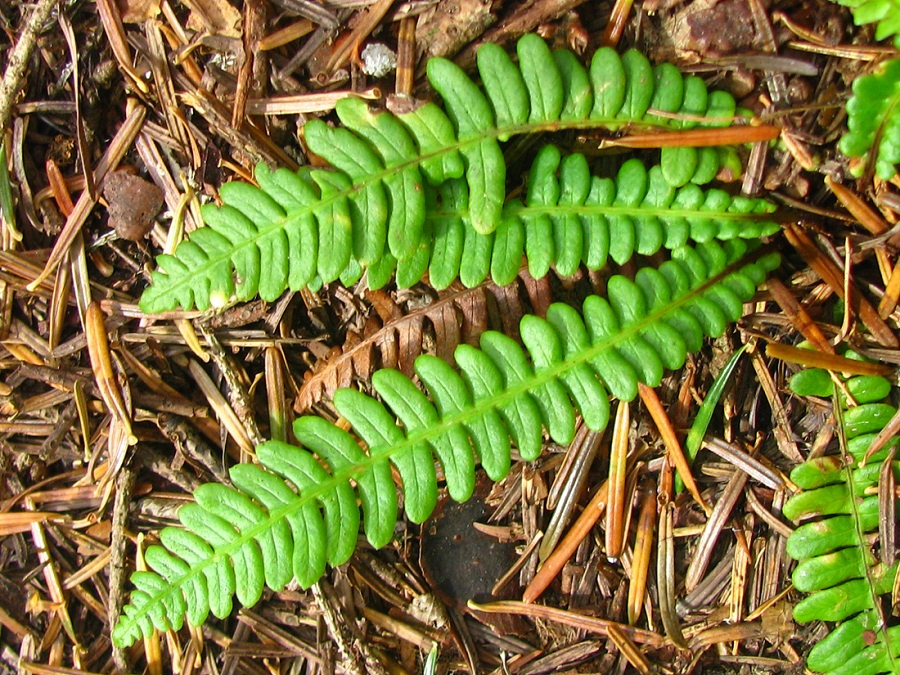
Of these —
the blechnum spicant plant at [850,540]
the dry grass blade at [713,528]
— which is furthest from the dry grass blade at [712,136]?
the dry grass blade at [713,528]

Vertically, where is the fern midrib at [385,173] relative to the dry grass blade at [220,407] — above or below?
above

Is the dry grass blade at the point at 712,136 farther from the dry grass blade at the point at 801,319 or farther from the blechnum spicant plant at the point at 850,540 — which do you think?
the blechnum spicant plant at the point at 850,540

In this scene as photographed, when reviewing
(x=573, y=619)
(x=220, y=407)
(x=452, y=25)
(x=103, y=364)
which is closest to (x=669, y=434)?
(x=573, y=619)

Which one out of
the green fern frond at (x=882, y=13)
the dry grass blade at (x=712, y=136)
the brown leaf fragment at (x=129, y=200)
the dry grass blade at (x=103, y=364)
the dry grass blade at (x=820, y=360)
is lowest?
the dry grass blade at (x=820, y=360)

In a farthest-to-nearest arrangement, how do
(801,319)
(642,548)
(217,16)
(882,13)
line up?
(642,548) → (217,16) → (801,319) → (882,13)

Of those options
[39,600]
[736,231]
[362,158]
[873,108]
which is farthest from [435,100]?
[39,600]

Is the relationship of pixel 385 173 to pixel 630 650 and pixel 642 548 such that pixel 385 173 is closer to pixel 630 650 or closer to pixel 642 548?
pixel 642 548
